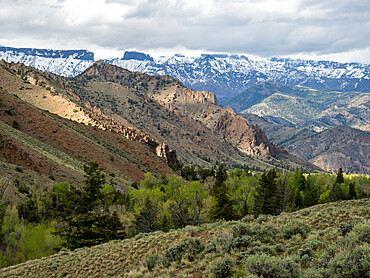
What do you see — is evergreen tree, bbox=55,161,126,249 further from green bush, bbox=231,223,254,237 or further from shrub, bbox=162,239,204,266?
green bush, bbox=231,223,254,237

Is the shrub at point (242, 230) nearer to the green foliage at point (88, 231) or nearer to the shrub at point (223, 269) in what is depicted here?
the shrub at point (223, 269)

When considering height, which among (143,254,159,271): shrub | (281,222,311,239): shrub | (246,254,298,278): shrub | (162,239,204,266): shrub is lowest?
(143,254,159,271): shrub

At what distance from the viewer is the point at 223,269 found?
13.0 m

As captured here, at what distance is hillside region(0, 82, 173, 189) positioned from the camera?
5503 centimetres

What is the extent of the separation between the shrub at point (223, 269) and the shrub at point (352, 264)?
4058 mm

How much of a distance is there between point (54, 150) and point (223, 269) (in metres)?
70.1

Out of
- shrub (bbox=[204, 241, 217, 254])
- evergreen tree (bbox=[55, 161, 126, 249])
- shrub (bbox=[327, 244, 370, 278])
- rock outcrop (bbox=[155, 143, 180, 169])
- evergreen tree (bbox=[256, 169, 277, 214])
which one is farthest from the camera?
rock outcrop (bbox=[155, 143, 180, 169])

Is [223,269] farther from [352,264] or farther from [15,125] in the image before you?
[15,125]

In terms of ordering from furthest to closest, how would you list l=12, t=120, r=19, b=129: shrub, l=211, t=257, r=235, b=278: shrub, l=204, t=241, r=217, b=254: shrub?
Result: l=12, t=120, r=19, b=129: shrub → l=204, t=241, r=217, b=254: shrub → l=211, t=257, r=235, b=278: shrub

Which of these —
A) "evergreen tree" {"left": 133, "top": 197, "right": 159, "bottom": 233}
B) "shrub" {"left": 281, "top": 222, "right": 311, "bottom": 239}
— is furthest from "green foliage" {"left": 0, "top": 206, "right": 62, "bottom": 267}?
"shrub" {"left": 281, "top": 222, "right": 311, "bottom": 239}

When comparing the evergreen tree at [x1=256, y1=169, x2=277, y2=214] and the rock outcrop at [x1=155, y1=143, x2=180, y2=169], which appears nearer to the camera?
the evergreen tree at [x1=256, y1=169, x2=277, y2=214]

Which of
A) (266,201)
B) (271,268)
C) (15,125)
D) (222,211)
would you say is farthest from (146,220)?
(15,125)

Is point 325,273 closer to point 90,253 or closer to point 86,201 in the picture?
point 90,253

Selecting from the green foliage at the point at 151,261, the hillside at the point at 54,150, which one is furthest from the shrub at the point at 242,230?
the hillside at the point at 54,150
